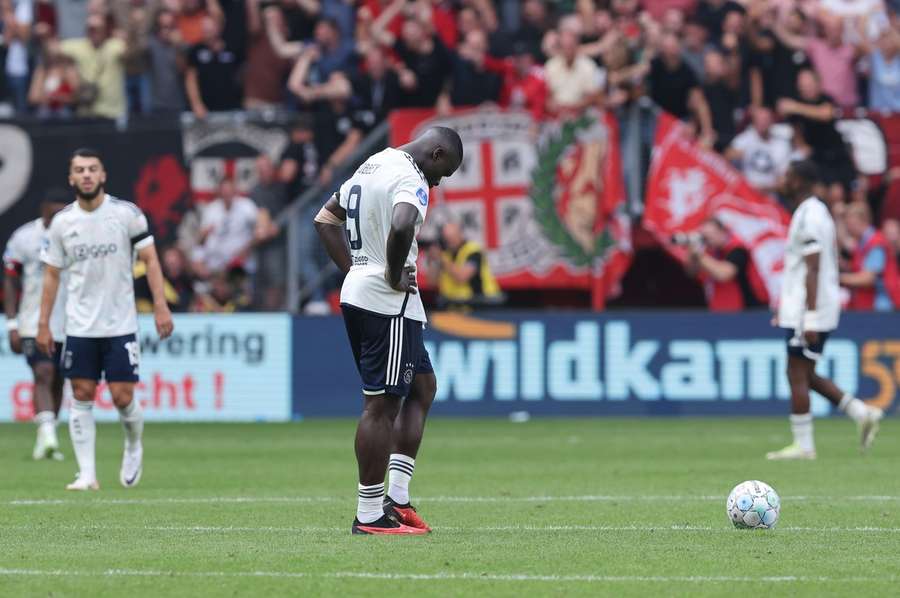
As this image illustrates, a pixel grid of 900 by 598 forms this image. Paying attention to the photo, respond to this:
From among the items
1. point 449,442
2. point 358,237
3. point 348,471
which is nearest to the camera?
point 358,237

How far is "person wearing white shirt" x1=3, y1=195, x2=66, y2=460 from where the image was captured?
1694 cm

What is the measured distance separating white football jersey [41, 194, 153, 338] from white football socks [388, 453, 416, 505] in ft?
13.4

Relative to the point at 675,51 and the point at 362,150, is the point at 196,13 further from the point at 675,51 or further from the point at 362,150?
the point at 675,51

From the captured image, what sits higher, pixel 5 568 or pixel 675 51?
pixel 675 51

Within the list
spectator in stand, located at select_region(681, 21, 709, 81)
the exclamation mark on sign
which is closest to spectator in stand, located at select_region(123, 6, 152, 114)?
the exclamation mark on sign

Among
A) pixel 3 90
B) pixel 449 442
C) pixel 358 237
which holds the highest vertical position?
pixel 3 90

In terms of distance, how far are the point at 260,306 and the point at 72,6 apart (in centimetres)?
596

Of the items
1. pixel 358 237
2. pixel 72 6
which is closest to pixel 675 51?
pixel 72 6

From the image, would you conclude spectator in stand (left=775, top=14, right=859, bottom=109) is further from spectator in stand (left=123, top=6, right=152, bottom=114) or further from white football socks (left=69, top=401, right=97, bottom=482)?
white football socks (left=69, top=401, right=97, bottom=482)

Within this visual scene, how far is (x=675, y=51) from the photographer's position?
23.1 meters

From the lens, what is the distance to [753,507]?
402 inches

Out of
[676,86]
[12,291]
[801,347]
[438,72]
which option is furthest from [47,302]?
[676,86]

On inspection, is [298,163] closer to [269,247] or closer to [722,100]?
[269,247]

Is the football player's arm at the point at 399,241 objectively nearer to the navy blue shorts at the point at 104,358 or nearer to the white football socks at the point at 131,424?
the navy blue shorts at the point at 104,358
